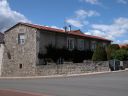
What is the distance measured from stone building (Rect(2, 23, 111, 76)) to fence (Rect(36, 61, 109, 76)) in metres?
2.62

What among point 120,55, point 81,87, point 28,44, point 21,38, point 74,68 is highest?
point 21,38

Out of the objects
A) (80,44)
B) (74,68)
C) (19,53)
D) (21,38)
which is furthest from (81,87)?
(80,44)

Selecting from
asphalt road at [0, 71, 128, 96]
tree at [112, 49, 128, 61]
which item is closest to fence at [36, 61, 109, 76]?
tree at [112, 49, 128, 61]

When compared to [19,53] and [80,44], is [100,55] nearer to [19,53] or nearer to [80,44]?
[80,44]

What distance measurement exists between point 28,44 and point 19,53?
2019 millimetres

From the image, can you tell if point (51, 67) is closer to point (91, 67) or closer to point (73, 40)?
point (91, 67)

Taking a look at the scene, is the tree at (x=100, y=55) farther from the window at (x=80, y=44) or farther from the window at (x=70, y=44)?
the window at (x=80, y=44)

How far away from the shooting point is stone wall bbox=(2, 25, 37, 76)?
4121 centimetres

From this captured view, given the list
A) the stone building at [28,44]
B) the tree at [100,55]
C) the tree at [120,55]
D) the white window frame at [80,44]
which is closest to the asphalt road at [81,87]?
the tree at [100,55]

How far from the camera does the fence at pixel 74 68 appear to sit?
3409 centimetres

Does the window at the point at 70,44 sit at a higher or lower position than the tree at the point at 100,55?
higher

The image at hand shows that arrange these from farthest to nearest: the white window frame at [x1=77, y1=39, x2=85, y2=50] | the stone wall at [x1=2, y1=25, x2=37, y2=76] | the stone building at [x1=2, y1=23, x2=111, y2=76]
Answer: the white window frame at [x1=77, y1=39, x2=85, y2=50] → the stone wall at [x1=2, y1=25, x2=37, y2=76] → the stone building at [x1=2, y1=23, x2=111, y2=76]

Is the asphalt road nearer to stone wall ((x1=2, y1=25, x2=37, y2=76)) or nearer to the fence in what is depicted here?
the fence

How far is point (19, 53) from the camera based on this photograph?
4294 cm
